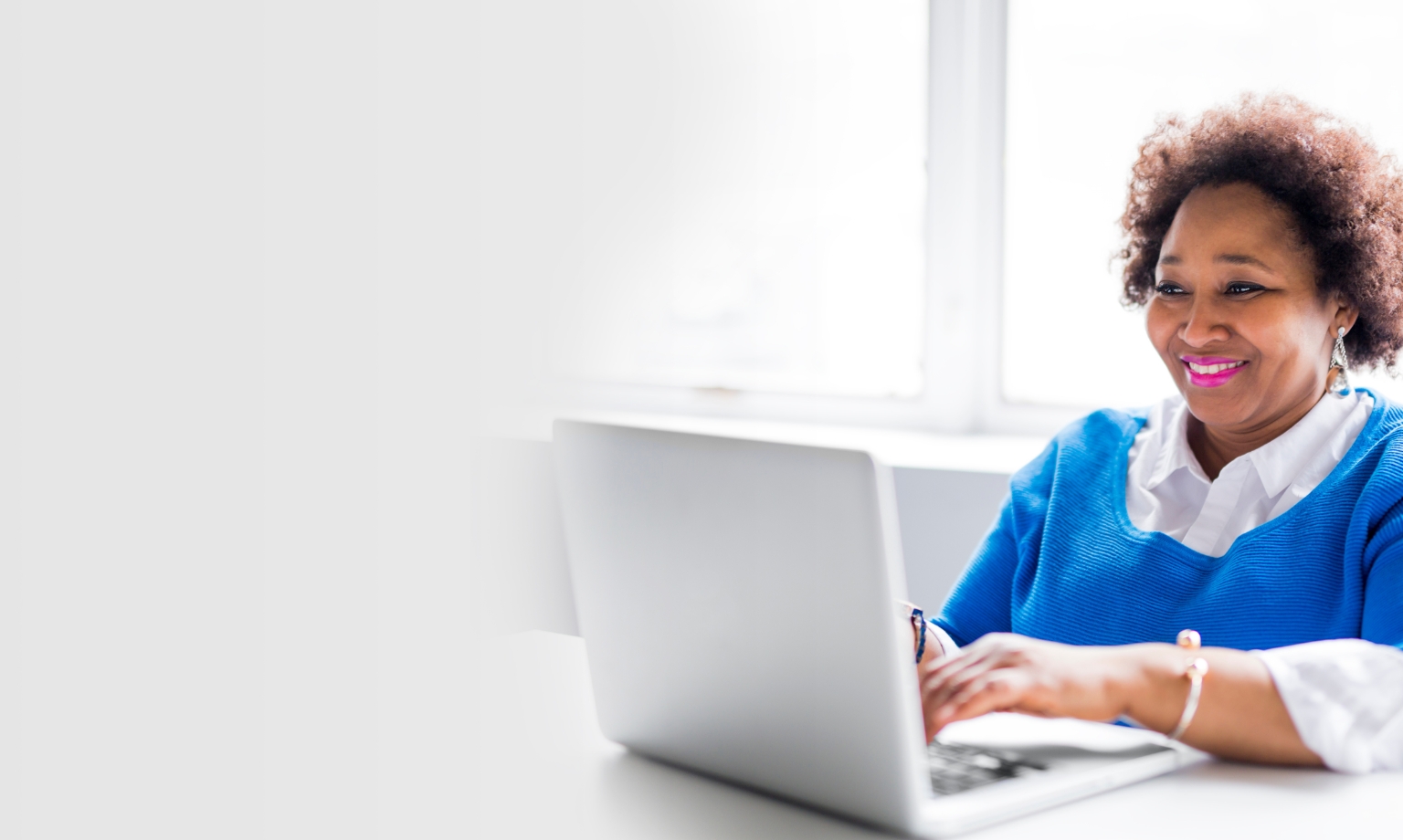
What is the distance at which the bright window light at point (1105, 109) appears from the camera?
1910 millimetres

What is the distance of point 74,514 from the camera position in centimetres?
87

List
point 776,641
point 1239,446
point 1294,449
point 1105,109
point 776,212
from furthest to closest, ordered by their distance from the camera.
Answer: point 776,212 < point 1105,109 < point 1239,446 < point 1294,449 < point 776,641

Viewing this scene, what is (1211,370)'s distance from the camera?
1314 mm

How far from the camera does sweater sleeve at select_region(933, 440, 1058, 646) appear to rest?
4.58ft

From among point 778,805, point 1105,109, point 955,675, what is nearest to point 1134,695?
point 955,675

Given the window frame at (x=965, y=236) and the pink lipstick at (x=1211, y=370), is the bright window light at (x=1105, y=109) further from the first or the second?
the pink lipstick at (x=1211, y=370)

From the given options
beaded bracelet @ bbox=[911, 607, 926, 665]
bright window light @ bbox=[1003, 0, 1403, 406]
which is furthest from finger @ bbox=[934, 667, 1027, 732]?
bright window light @ bbox=[1003, 0, 1403, 406]

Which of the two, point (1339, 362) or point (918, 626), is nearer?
point (918, 626)

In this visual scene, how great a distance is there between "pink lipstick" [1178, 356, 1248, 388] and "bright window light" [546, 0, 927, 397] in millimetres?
1040

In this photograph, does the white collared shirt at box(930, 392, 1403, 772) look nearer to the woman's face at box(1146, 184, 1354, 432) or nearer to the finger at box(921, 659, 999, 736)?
the woman's face at box(1146, 184, 1354, 432)

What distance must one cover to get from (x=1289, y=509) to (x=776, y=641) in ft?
2.21

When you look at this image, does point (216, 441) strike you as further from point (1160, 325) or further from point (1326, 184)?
point (1326, 184)

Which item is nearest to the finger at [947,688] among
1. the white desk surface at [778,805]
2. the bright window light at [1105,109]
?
the white desk surface at [778,805]

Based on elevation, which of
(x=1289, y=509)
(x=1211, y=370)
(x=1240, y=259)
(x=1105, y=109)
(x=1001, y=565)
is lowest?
(x=1001, y=565)
